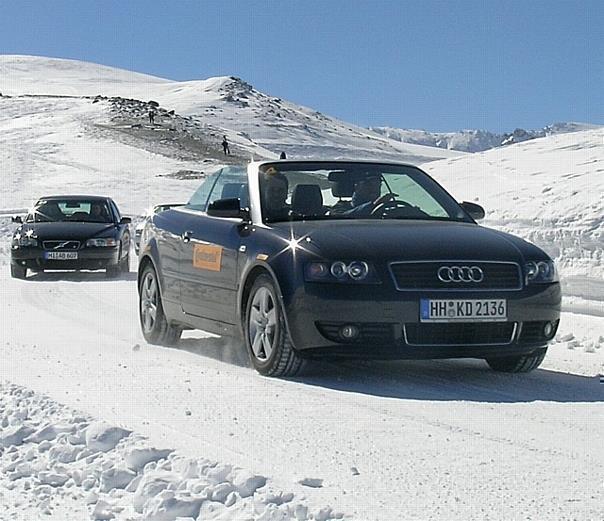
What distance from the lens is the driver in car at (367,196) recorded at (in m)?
7.34

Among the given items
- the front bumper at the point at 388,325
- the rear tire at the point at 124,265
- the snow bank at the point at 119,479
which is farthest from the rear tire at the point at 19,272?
the snow bank at the point at 119,479

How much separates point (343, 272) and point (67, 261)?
10376 millimetres

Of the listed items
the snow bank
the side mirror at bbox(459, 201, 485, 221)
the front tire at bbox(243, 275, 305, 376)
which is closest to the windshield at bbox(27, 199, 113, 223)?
the side mirror at bbox(459, 201, 485, 221)

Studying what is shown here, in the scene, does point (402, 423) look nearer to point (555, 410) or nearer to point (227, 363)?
point (555, 410)

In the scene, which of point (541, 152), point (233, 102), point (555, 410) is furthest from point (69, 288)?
point (233, 102)

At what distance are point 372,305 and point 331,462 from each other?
1.83m

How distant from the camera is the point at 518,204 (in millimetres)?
18000

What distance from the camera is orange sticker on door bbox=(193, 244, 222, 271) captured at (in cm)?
743

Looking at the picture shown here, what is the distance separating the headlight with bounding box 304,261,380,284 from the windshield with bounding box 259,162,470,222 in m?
0.88

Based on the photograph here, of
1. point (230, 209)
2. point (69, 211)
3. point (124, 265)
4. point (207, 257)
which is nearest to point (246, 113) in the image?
point (69, 211)

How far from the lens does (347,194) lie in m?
7.57

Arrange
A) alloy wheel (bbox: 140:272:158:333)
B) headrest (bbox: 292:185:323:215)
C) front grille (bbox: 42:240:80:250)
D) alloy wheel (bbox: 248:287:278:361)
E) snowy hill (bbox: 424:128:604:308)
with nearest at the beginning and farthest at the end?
1. alloy wheel (bbox: 248:287:278:361)
2. headrest (bbox: 292:185:323:215)
3. alloy wheel (bbox: 140:272:158:333)
4. snowy hill (bbox: 424:128:604:308)
5. front grille (bbox: 42:240:80:250)

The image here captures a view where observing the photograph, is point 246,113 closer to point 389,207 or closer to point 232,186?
point 232,186

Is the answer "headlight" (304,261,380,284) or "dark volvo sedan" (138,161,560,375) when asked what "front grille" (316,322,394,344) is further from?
"headlight" (304,261,380,284)
